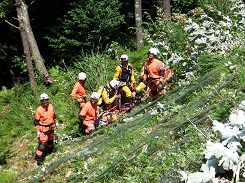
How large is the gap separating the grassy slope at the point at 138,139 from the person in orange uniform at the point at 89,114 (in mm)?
355

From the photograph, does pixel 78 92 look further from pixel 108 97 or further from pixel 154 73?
pixel 154 73

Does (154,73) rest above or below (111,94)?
above

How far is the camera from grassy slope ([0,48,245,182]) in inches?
177

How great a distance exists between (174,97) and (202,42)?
2435mm

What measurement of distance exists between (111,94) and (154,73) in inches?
45.1

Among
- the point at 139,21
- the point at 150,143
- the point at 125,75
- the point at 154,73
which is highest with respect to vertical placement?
the point at 139,21

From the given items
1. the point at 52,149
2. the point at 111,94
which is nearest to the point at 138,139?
the point at 111,94

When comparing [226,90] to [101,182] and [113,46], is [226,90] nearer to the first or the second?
[101,182]

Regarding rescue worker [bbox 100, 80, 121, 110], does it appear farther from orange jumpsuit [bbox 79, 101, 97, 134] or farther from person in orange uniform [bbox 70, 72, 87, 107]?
person in orange uniform [bbox 70, 72, 87, 107]

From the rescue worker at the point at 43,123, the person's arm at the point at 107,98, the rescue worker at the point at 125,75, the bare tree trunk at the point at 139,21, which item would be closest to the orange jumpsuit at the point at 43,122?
the rescue worker at the point at 43,123

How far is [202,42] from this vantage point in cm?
489

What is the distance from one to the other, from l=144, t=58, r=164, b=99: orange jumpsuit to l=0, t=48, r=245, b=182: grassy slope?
0.86 m

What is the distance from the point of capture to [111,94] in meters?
9.05

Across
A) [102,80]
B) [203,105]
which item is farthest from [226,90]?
[102,80]
